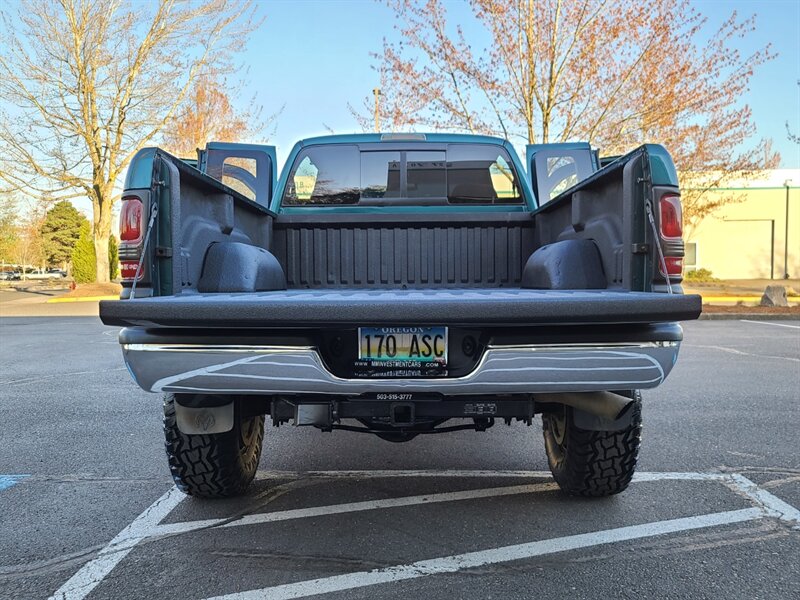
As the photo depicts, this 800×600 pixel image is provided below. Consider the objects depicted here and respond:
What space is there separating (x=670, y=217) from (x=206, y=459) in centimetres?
243

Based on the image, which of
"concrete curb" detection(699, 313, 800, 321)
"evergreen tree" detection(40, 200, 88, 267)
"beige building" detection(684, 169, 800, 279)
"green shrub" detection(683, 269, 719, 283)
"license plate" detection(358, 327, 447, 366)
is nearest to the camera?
"license plate" detection(358, 327, 447, 366)

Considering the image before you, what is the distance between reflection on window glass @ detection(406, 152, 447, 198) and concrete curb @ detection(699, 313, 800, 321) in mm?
12108

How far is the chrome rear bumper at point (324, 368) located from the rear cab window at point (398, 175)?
2734 millimetres

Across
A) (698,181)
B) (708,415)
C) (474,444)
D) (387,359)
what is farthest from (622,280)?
(698,181)

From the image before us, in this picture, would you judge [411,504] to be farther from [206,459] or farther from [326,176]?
[326,176]

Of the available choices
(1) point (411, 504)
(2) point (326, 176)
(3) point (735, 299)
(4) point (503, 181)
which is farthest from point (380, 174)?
(3) point (735, 299)

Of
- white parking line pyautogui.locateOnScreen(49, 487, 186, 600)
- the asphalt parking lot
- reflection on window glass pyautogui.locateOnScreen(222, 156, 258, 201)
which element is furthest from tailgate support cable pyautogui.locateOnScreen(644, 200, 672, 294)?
reflection on window glass pyautogui.locateOnScreen(222, 156, 258, 201)

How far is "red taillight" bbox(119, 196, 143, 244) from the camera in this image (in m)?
2.51

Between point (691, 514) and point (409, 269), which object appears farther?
point (409, 269)

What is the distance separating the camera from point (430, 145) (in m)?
5.03

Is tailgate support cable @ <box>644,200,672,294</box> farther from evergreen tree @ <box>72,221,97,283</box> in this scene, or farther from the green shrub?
evergreen tree @ <box>72,221,97,283</box>

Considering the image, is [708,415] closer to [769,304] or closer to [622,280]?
[622,280]

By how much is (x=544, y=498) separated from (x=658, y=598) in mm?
1078

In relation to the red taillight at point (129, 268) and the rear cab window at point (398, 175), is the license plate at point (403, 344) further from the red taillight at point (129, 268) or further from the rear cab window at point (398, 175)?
the rear cab window at point (398, 175)
